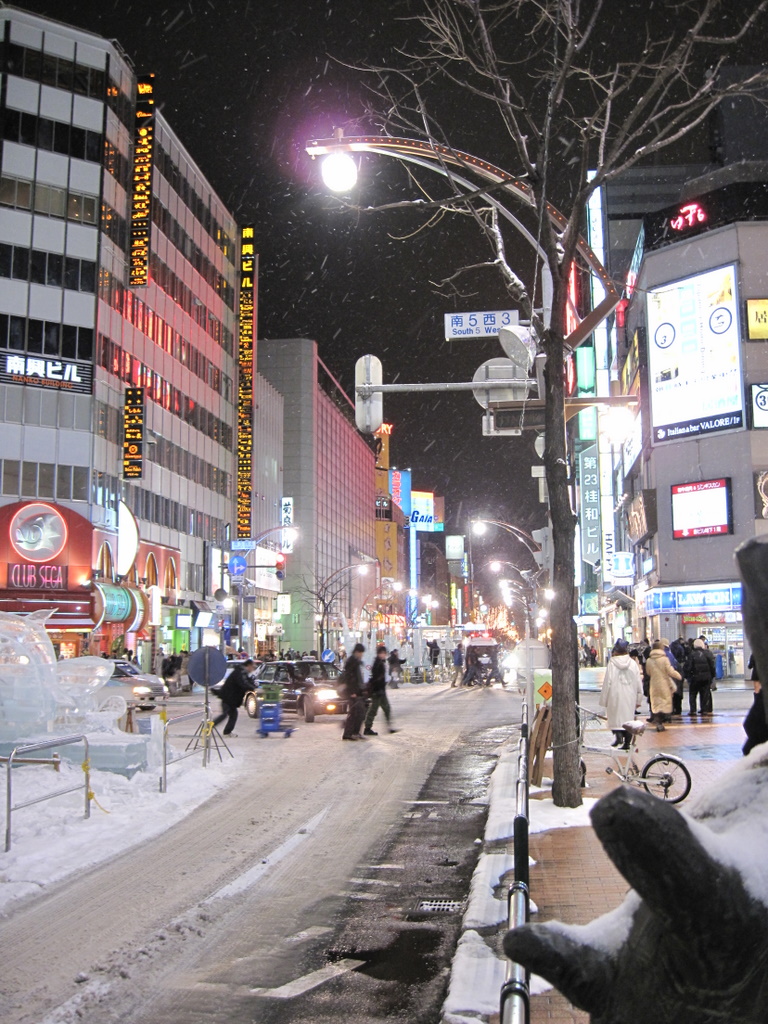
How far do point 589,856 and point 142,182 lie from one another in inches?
1888

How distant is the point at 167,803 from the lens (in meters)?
11.6

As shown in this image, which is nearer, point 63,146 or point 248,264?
point 63,146

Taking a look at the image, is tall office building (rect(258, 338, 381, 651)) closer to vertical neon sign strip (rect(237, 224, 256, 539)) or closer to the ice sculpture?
vertical neon sign strip (rect(237, 224, 256, 539))

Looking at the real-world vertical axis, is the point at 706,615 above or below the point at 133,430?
below

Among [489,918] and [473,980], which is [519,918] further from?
[489,918]

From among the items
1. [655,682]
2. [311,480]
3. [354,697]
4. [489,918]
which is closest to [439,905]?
[489,918]

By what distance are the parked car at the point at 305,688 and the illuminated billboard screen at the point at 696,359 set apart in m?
27.3

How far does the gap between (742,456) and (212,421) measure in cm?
3398

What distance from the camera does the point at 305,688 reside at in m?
24.8

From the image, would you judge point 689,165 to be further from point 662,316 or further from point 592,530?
point 662,316

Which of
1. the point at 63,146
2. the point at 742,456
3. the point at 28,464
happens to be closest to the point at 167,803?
the point at 28,464

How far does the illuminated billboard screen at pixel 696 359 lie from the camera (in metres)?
45.4

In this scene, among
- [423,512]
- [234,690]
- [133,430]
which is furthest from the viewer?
[423,512]

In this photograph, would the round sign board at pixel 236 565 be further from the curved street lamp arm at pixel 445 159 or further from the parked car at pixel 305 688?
the curved street lamp arm at pixel 445 159
